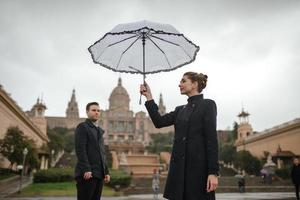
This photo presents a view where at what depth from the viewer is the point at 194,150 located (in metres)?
3.61

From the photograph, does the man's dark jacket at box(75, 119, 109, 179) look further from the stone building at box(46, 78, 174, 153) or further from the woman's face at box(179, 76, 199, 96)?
the stone building at box(46, 78, 174, 153)

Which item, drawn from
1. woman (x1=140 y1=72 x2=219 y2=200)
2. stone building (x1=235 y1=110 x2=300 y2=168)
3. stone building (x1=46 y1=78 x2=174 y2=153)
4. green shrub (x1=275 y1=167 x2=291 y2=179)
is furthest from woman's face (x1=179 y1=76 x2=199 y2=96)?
stone building (x1=46 y1=78 x2=174 y2=153)

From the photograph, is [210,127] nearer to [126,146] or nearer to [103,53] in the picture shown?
[103,53]

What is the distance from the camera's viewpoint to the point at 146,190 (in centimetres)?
2286

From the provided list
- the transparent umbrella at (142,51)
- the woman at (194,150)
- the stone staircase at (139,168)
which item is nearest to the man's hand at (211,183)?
the woman at (194,150)

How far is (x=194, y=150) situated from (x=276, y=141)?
42539 mm

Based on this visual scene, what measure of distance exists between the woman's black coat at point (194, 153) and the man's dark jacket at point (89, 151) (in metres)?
1.75

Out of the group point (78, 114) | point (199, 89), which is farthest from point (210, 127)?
point (78, 114)

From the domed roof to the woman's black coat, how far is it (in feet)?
350

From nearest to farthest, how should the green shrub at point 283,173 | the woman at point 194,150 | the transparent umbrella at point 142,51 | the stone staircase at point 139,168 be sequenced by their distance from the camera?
the woman at point 194,150
the transparent umbrella at point 142,51
the green shrub at point 283,173
the stone staircase at point 139,168

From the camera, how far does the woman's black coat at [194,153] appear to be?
11.5 feet

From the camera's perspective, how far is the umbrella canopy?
4984 millimetres

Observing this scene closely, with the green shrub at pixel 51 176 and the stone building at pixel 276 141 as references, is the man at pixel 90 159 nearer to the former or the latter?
the green shrub at pixel 51 176

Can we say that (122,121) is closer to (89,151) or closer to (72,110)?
(72,110)
